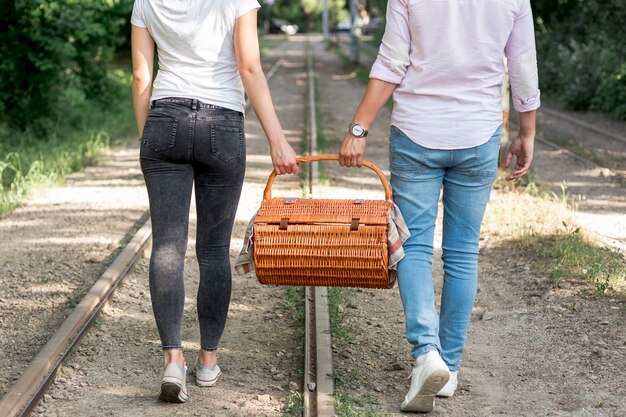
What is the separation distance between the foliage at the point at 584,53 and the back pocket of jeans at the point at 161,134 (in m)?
14.3

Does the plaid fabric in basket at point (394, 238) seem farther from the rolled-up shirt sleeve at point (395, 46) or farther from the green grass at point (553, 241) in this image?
the green grass at point (553, 241)

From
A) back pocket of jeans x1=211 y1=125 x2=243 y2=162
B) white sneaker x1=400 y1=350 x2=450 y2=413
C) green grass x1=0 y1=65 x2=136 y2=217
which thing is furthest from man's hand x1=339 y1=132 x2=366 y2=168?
green grass x1=0 y1=65 x2=136 y2=217

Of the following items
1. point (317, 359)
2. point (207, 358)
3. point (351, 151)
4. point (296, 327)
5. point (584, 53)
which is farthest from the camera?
point (584, 53)

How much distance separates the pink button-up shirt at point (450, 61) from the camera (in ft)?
12.6

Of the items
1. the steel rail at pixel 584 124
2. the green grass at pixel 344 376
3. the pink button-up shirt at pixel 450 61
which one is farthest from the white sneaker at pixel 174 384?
the steel rail at pixel 584 124

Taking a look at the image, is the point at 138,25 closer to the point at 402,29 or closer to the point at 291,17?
the point at 402,29

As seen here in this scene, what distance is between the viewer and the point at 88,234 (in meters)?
8.11

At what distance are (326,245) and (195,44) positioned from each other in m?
0.97

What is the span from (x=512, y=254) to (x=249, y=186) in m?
3.74

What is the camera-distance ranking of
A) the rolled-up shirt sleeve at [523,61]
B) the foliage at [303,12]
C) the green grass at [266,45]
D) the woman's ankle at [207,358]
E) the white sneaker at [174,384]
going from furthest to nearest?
1. the foliage at [303,12]
2. the green grass at [266,45]
3. the woman's ankle at [207,358]
4. the white sneaker at [174,384]
5. the rolled-up shirt sleeve at [523,61]

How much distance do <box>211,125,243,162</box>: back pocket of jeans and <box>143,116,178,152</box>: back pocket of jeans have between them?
161 millimetres

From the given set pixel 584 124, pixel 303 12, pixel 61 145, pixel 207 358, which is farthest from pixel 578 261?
pixel 303 12

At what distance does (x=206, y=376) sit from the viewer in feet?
14.9

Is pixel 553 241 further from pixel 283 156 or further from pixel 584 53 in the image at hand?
pixel 584 53
